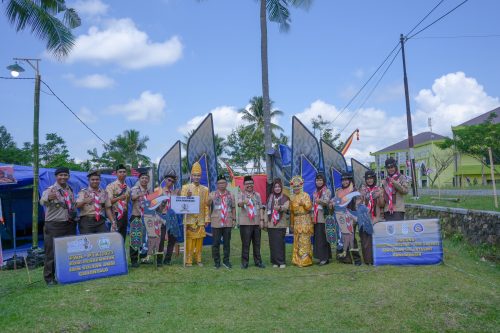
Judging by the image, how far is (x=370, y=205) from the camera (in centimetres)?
724

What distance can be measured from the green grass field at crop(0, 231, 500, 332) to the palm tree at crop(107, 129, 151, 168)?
3175 centimetres

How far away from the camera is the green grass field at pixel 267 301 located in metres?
4.23

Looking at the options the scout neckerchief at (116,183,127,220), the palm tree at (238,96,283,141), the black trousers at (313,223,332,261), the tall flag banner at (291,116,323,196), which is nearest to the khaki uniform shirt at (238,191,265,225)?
the black trousers at (313,223,332,261)

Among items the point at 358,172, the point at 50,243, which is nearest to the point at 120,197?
the point at 50,243

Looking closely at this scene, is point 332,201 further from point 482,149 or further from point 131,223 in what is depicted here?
point 482,149

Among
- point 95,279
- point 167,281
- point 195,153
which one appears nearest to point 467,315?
point 167,281

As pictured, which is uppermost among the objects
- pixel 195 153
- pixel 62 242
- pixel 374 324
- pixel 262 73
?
pixel 262 73

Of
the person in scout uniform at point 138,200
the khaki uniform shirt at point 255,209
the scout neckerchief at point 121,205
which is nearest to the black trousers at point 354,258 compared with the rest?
the khaki uniform shirt at point 255,209

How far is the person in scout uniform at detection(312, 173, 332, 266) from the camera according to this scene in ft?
24.2

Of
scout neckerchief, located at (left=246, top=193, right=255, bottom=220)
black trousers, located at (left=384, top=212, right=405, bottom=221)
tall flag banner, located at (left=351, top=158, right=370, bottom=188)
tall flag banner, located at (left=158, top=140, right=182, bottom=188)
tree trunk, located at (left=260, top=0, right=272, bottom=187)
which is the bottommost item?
black trousers, located at (left=384, top=212, right=405, bottom=221)

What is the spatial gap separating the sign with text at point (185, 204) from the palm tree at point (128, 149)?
31.1 meters

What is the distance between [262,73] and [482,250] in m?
7.04

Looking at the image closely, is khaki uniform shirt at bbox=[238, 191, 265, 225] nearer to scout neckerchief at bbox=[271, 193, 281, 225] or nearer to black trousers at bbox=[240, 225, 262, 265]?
black trousers at bbox=[240, 225, 262, 265]

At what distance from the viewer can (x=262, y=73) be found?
1188cm
